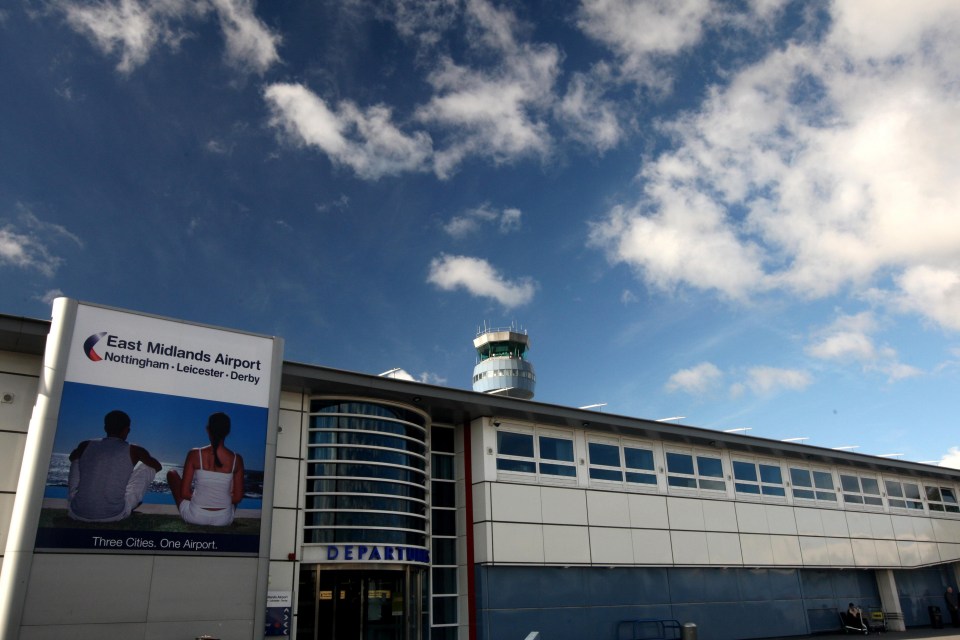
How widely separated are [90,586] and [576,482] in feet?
43.8

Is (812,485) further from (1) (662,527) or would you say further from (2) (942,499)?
(2) (942,499)

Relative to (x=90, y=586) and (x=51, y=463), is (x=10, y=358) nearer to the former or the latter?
(x=51, y=463)

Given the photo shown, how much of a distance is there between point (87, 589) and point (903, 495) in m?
30.0

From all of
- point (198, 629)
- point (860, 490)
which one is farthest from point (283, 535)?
point (860, 490)

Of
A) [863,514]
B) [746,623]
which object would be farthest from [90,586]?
[863,514]

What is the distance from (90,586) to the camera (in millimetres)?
14555

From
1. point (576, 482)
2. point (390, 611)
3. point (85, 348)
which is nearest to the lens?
point (85, 348)

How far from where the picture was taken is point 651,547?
915 inches

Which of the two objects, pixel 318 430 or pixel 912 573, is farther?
pixel 912 573

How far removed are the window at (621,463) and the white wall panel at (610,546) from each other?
1.63m

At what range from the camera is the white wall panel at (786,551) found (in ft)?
84.9

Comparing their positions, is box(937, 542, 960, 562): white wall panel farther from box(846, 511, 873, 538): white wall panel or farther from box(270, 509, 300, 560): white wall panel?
box(270, 509, 300, 560): white wall panel

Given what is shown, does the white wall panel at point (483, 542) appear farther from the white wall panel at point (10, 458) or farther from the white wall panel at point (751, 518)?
the white wall panel at point (10, 458)

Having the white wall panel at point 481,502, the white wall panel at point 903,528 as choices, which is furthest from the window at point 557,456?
the white wall panel at point 903,528
